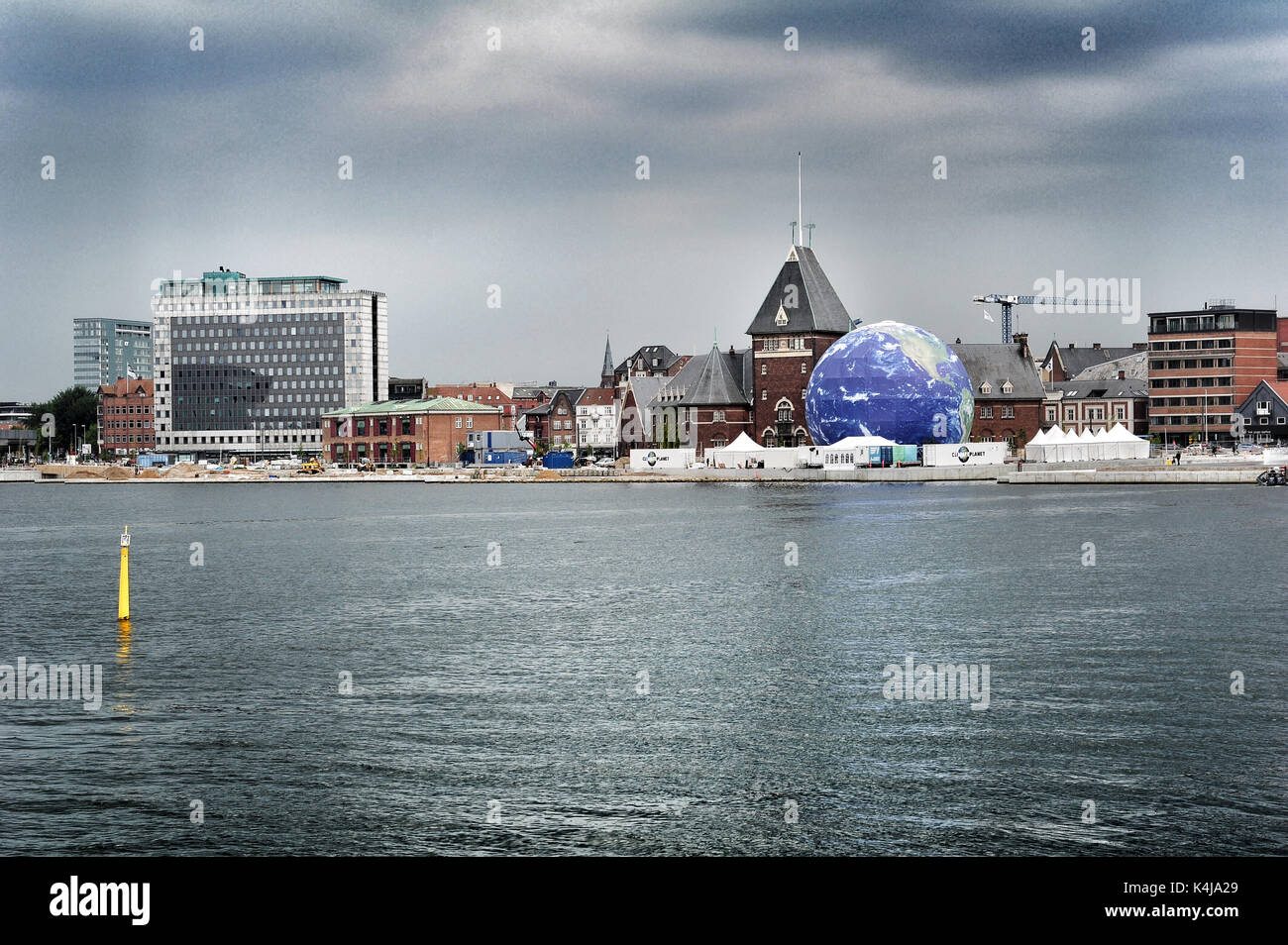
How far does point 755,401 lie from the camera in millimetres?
149250

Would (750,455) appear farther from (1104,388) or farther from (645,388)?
(1104,388)

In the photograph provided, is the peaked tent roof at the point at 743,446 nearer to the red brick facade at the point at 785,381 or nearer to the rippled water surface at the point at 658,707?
the red brick facade at the point at 785,381

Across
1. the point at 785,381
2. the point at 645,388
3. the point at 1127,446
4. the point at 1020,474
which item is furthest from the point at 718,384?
the point at 1127,446

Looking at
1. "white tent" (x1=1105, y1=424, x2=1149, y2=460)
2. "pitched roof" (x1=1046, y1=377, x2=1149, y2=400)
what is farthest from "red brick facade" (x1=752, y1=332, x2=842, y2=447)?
"pitched roof" (x1=1046, y1=377, x2=1149, y2=400)

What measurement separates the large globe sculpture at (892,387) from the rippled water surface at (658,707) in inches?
3031

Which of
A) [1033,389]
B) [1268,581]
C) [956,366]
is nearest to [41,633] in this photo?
[1268,581]

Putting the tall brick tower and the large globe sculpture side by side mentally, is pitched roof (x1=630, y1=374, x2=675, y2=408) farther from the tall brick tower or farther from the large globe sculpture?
the large globe sculpture

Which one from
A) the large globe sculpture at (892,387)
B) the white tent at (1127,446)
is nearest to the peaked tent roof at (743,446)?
the large globe sculpture at (892,387)

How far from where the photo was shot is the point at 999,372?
15475 centimetres

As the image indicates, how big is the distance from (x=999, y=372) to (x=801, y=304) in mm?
27746

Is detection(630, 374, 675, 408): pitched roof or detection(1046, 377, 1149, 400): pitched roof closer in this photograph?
detection(630, 374, 675, 408): pitched roof

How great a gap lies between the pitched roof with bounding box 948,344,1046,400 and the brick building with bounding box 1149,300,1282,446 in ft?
106

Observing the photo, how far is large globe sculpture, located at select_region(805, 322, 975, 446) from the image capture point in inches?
4882
